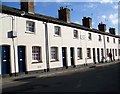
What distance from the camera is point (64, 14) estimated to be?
31844 mm

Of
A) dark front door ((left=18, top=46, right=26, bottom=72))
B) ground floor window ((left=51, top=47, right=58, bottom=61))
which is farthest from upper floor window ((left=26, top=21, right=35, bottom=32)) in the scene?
ground floor window ((left=51, top=47, right=58, bottom=61))

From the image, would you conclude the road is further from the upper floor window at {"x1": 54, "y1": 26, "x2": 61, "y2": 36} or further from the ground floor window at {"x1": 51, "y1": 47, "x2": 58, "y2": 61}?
the upper floor window at {"x1": 54, "y1": 26, "x2": 61, "y2": 36}

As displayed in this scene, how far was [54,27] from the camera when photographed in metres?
26.7

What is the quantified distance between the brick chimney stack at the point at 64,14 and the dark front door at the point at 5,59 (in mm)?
13196

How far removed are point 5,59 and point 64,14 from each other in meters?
14.3

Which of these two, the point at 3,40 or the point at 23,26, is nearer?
the point at 3,40

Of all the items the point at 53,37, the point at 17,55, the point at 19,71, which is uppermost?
the point at 53,37

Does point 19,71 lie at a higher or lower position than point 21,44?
lower

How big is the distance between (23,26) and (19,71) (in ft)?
13.2

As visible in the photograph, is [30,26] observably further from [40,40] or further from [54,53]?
[54,53]

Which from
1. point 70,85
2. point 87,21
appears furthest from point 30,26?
point 87,21

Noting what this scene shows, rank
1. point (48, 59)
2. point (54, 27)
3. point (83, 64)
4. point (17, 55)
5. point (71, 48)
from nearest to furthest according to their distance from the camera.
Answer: point (17, 55), point (48, 59), point (54, 27), point (71, 48), point (83, 64)

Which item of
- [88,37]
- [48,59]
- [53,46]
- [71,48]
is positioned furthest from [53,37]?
[88,37]

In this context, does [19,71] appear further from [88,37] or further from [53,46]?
[88,37]
